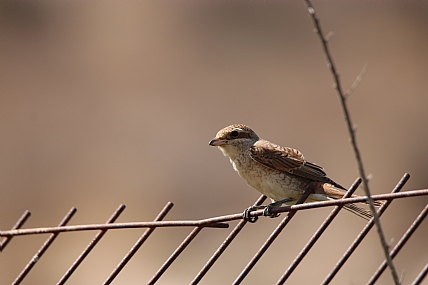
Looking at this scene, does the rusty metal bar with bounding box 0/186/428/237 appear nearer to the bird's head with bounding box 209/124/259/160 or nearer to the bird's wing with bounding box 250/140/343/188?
the bird's wing with bounding box 250/140/343/188

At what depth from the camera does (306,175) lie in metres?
4.47

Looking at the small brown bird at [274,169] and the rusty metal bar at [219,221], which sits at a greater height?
the small brown bird at [274,169]

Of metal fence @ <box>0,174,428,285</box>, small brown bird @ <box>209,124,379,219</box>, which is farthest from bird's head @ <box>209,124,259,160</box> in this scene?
metal fence @ <box>0,174,428,285</box>

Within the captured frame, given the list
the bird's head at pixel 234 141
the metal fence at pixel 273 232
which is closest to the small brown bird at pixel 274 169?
the bird's head at pixel 234 141

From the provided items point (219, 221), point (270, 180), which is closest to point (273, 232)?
point (219, 221)

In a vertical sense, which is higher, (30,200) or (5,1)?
(5,1)

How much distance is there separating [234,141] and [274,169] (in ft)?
1.39

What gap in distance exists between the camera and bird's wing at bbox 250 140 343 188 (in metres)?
4.46

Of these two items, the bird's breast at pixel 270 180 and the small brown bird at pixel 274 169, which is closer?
the small brown bird at pixel 274 169

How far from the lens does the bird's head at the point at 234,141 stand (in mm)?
4852

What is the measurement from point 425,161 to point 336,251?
3.38m

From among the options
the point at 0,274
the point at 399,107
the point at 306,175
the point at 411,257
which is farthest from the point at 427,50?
the point at 306,175

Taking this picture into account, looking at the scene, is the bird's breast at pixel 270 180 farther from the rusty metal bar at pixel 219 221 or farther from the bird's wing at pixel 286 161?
the rusty metal bar at pixel 219 221

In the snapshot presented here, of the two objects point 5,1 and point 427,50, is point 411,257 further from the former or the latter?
point 5,1
